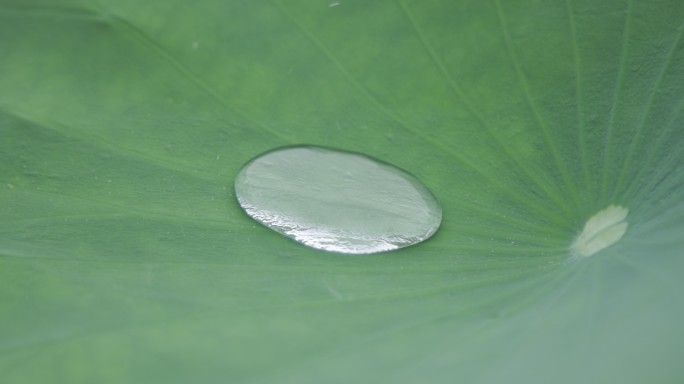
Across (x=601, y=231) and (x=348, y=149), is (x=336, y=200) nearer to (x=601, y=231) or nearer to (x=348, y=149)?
(x=348, y=149)

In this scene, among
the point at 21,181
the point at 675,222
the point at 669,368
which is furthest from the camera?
the point at 21,181

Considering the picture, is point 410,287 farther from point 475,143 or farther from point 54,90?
point 54,90

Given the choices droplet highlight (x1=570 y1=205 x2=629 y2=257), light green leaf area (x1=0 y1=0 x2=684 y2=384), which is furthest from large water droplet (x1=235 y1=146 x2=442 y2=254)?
droplet highlight (x1=570 y1=205 x2=629 y2=257)

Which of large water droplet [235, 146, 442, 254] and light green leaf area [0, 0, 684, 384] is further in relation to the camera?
large water droplet [235, 146, 442, 254]

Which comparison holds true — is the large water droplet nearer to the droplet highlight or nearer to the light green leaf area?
the light green leaf area

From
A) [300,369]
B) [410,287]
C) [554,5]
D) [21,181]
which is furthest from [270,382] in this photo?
[554,5]

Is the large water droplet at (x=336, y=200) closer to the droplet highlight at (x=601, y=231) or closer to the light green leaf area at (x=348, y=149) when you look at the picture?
the light green leaf area at (x=348, y=149)

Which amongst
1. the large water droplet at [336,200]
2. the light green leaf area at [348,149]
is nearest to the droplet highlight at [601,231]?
the light green leaf area at [348,149]
